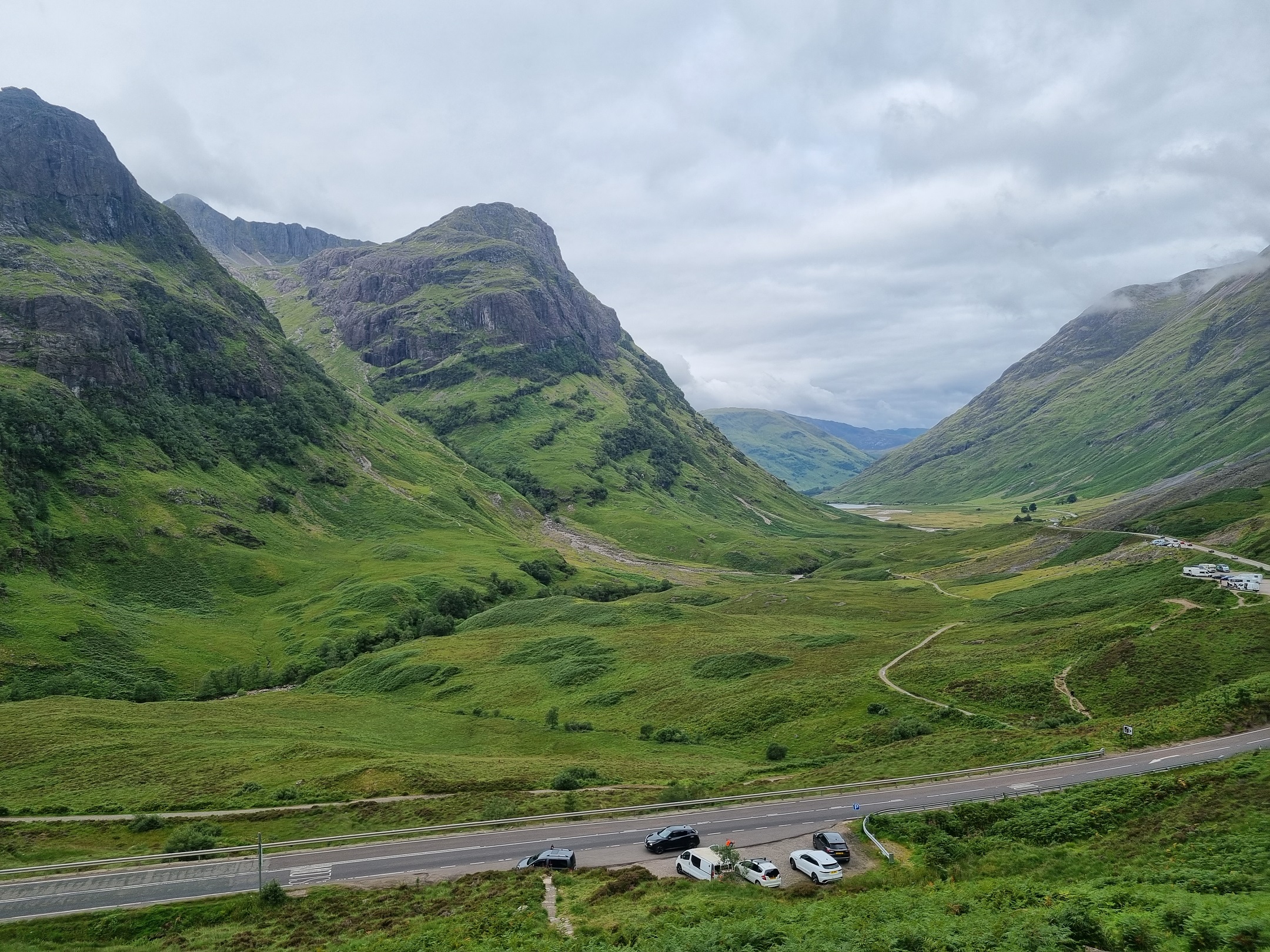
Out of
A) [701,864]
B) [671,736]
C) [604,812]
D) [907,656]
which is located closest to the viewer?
[701,864]

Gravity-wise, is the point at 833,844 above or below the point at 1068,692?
above

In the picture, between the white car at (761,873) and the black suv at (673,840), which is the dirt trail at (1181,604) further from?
the white car at (761,873)

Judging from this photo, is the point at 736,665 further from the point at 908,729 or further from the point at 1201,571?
the point at 1201,571

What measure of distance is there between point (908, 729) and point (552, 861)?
4356cm

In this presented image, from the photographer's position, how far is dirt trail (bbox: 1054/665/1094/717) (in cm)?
6916

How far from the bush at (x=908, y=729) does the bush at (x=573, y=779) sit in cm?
3108

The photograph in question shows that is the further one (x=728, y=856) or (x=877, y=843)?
(x=877, y=843)

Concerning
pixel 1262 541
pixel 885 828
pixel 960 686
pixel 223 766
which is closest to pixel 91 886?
→ pixel 223 766

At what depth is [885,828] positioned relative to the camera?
4247cm

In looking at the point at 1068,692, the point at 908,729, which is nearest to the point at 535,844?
the point at 908,729

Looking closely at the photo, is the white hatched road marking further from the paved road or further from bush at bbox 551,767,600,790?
bush at bbox 551,767,600,790

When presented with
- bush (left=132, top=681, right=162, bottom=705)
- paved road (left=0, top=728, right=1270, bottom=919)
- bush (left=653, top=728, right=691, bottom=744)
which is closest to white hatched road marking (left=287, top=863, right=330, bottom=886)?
paved road (left=0, top=728, right=1270, bottom=919)

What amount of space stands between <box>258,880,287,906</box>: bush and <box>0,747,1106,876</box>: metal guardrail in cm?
874

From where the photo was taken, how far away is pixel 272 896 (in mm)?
39031
